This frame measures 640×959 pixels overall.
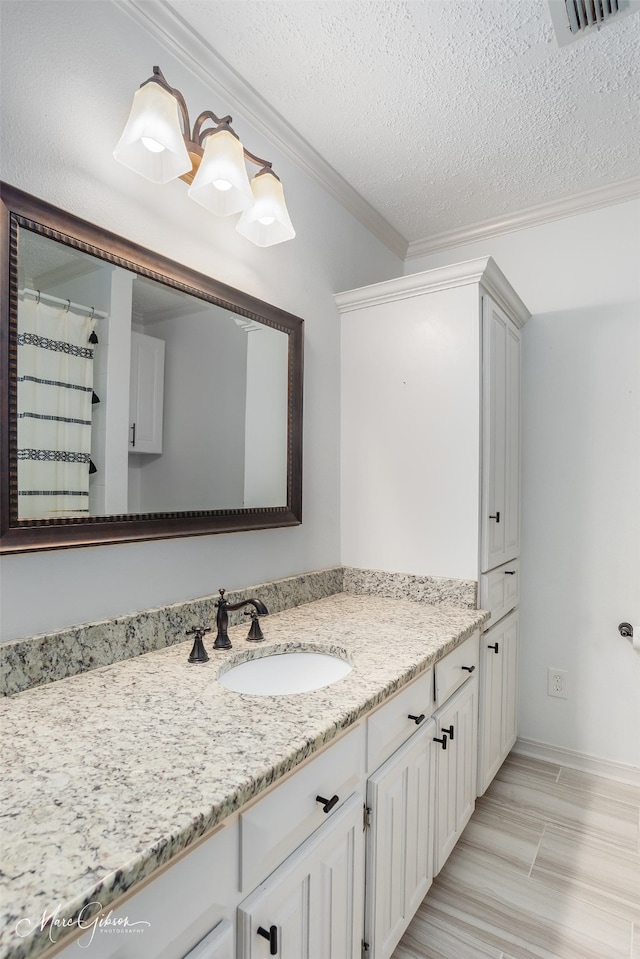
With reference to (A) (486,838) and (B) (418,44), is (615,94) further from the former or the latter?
(A) (486,838)

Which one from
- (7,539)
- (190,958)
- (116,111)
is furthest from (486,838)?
(116,111)

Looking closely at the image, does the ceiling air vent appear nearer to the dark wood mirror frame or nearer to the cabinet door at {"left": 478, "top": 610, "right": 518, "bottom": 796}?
the dark wood mirror frame

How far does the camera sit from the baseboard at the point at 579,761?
7.16 ft

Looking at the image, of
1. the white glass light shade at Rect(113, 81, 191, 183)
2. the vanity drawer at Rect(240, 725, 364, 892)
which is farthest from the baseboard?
the white glass light shade at Rect(113, 81, 191, 183)

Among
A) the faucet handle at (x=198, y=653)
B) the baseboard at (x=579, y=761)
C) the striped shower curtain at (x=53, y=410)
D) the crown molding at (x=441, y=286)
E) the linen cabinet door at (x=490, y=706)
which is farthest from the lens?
the baseboard at (x=579, y=761)

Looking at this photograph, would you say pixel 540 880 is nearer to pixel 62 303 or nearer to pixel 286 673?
pixel 286 673

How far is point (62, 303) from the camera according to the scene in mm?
1144

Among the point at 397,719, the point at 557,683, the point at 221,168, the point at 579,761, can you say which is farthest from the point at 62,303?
the point at 579,761

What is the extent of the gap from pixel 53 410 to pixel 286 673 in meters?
0.87

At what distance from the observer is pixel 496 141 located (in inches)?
74.6

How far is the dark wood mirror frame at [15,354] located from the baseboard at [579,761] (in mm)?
1694

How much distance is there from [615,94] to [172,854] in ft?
7.57

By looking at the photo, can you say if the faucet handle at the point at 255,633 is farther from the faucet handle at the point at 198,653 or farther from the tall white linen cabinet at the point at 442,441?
the tall white linen cabinet at the point at 442,441

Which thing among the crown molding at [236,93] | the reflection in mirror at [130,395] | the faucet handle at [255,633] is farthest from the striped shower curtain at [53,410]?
the crown molding at [236,93]
